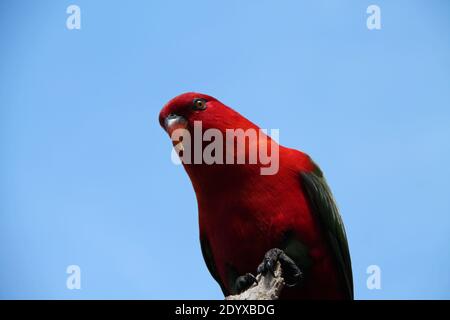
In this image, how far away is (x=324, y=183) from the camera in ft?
23.8

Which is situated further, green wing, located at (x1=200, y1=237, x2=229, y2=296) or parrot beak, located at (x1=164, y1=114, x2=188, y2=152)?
green wing, located at (x1=200, y1=237, x2=229, y2=296)

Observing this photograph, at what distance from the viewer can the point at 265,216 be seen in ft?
20.7

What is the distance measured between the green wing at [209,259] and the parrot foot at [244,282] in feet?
3.63

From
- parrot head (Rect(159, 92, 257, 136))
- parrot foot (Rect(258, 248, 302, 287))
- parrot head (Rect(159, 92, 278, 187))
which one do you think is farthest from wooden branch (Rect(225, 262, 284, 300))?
parrot head (Rect(159, 92, 257, 136))

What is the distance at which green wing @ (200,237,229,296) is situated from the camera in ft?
24.9

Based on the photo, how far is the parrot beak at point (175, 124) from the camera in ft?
22.2

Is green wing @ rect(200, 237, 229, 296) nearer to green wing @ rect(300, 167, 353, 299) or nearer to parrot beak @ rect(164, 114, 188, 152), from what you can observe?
parrot beak @ rect(164, 114, 188, 152)

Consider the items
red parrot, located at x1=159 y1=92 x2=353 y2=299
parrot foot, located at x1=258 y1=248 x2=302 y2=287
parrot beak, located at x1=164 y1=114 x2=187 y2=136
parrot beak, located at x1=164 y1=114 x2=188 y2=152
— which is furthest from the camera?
parrot beak, located at x1=164 y1=114 x2=187 y2=136

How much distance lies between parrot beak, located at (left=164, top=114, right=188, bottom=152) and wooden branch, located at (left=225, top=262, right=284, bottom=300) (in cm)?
177

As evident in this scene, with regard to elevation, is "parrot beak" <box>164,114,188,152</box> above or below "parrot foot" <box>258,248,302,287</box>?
above

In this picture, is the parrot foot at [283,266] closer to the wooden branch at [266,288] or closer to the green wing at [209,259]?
the wooden branch at [266,288]

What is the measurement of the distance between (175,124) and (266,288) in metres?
2.22

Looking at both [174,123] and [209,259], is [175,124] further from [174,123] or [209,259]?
[209,259]

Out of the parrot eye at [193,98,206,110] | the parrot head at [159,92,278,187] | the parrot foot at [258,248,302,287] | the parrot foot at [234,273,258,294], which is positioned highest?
the parrot eye at [193,98,206,110]
